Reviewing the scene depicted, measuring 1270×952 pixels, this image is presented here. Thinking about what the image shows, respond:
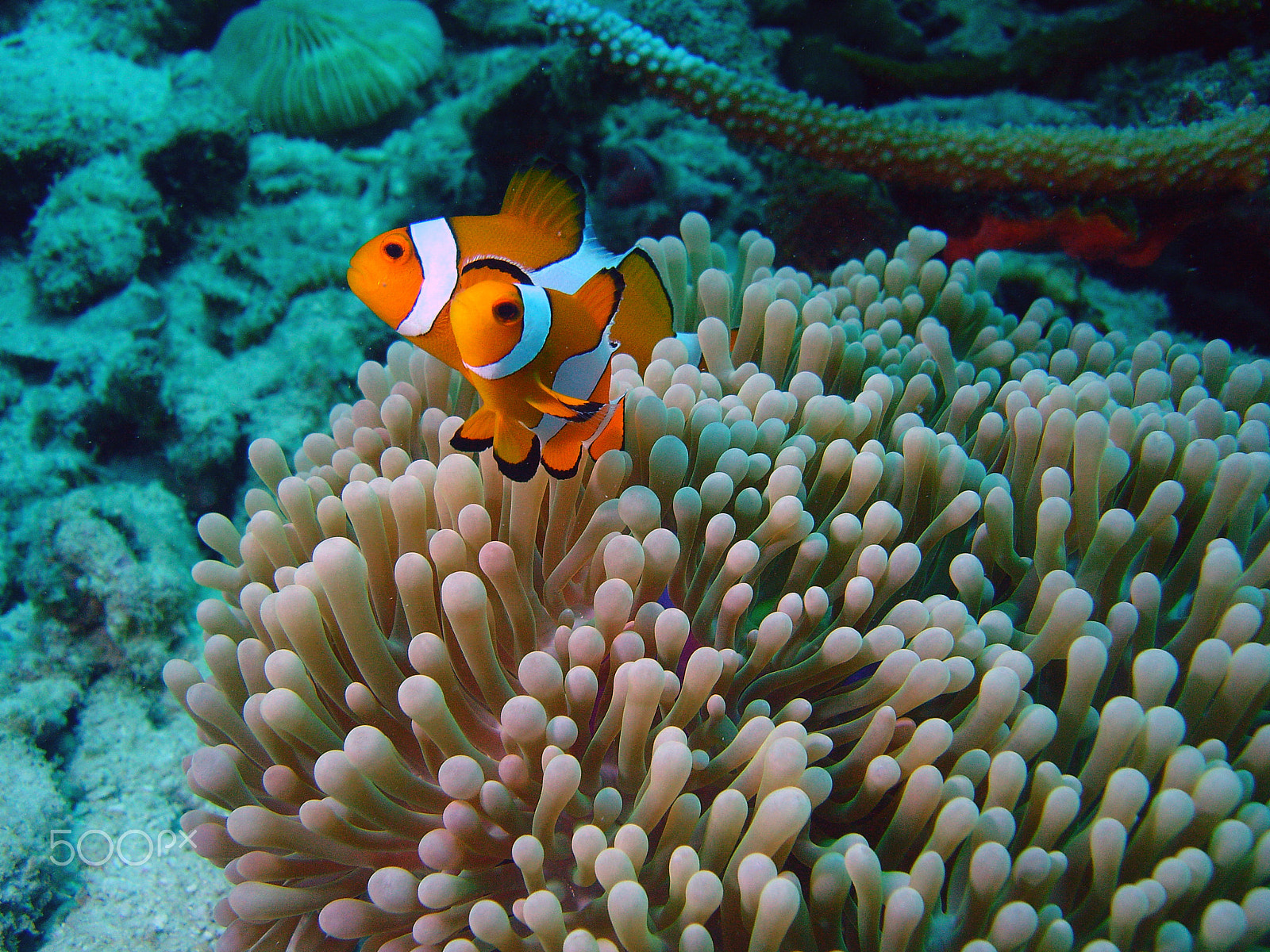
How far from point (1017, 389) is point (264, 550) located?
1709 mm

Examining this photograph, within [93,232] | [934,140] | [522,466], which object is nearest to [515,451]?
[522,466]

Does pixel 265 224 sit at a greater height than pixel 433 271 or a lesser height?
lesser

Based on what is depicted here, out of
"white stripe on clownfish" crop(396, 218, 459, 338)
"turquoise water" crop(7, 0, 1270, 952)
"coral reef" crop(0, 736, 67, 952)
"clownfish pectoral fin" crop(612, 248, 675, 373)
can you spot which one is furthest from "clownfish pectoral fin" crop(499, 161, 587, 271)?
"coral reef" crop(0, 736, 67, 952)

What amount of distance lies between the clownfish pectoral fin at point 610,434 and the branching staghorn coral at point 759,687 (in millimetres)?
56

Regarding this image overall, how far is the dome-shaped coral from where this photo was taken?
3.59 metres

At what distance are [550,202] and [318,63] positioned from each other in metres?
3.25

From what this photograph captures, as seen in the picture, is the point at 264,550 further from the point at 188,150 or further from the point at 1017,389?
the point at 188,150

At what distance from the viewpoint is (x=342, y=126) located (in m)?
3.69

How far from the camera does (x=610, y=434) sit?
1.21m

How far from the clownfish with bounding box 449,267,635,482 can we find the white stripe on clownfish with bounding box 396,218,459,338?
0.05 meters

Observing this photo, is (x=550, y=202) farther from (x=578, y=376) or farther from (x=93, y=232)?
(x=93, y=232)

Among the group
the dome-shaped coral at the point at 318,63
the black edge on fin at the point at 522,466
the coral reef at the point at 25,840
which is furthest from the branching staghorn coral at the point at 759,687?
the dome-shaped coral at the point at 318,63

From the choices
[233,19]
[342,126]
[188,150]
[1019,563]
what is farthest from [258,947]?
[233,19]

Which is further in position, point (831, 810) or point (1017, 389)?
point (1017, 389)
